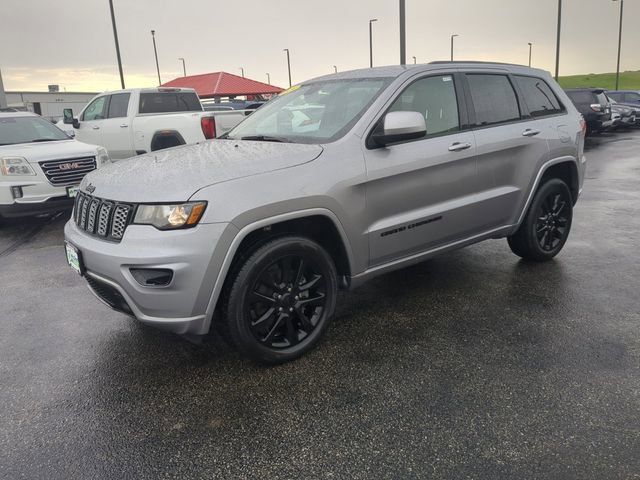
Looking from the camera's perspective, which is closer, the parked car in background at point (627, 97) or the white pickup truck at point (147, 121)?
the white pickup truck at point (147, 121)

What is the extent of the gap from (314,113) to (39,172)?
5.05m

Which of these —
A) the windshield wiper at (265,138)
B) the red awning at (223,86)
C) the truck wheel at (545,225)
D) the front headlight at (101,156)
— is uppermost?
the red awning at (223,86)

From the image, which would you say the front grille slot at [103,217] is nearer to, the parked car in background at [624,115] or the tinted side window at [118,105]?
the tinted side window at [118,105]

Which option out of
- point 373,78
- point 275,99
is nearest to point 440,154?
point 373,78

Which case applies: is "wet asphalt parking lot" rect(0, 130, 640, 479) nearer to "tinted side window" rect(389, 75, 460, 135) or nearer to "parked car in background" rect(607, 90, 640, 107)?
"tinted side window" rect(389, 75, 460, 135)

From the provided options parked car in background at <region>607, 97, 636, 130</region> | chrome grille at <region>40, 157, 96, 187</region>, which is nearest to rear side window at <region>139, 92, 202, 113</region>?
chrome grille at <region>40, 157, 96, 187</region>

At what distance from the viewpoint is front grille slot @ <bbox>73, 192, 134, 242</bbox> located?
120 inches

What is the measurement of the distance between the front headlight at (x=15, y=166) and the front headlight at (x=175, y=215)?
17.6ft

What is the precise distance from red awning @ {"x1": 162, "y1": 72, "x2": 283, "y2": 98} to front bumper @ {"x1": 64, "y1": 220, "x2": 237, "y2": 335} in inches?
1048

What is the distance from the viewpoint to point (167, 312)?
295 cm

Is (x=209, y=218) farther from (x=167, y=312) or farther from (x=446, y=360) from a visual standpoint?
(x=446, y=360)

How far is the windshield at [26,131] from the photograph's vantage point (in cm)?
809

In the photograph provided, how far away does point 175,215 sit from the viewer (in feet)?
9.45

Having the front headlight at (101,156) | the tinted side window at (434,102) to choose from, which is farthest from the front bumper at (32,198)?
the tinted side window at (434,102)
